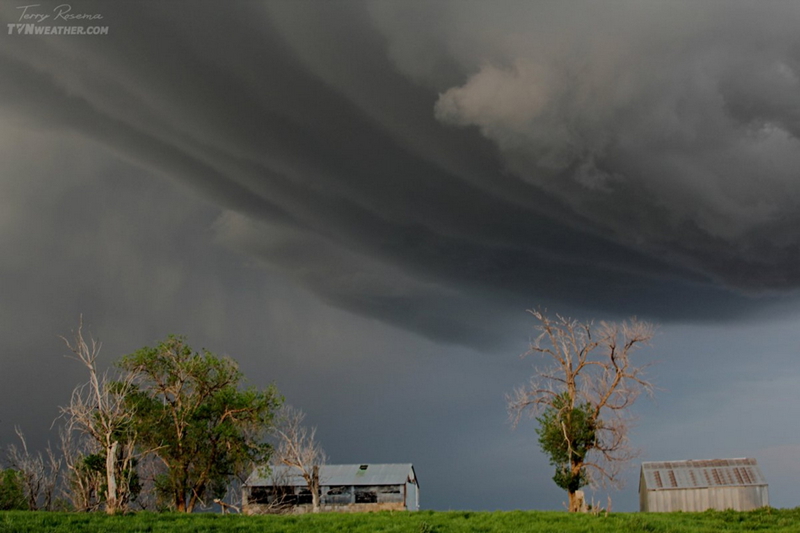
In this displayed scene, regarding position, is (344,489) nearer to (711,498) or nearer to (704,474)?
(704,474)

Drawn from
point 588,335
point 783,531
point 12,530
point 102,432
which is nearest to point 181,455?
Answer: point 102,432

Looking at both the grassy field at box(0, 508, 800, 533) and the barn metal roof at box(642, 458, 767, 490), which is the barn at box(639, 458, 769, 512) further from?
the grassy field at box(0, 508, 800, 533)

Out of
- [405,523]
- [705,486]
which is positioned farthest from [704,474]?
[405,523]

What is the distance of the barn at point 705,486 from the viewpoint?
5406cm

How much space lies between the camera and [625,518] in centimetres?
2625

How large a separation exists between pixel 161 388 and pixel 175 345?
339 centimetres

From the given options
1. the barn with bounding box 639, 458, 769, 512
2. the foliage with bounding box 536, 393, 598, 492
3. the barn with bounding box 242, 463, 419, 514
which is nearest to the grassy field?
the foliage with bounding box 536, 393, 598, 492

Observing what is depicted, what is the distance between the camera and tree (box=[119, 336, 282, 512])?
46.2m

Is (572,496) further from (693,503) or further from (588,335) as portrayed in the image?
(693,503)

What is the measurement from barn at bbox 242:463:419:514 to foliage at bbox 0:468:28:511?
70.4 feet

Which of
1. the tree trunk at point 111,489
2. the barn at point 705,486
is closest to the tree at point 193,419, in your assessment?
the tree trunk at point 111,489

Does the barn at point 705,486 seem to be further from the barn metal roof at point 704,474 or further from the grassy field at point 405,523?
the grassy field at point 405,523

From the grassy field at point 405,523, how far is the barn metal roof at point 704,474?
97.7ft

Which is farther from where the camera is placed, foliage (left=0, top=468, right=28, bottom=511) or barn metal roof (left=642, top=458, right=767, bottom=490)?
foliage (left=0, top=468, right=28, bottom=511)
